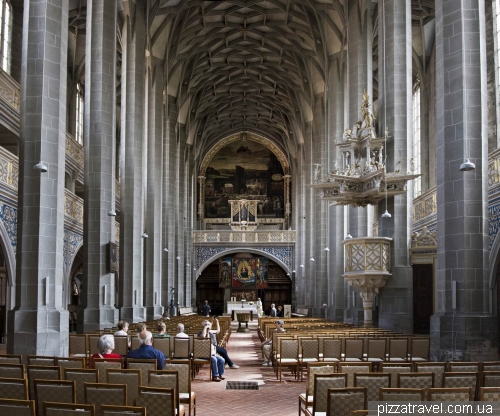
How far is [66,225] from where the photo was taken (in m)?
22.5

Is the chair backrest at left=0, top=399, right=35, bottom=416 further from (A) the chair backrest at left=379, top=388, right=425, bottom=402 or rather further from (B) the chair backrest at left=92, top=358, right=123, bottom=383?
(A) the chair backrest at left=379, top=388, right=425, bottom=402

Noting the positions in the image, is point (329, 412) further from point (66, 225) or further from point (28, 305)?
point (66, 225)

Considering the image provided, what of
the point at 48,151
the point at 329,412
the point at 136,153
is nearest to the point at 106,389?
the point at 329,412

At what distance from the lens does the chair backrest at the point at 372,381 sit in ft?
23.0

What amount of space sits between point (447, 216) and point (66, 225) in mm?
13924

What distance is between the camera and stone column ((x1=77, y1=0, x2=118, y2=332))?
19.7 metres

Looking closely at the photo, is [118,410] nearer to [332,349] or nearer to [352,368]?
[352,368]

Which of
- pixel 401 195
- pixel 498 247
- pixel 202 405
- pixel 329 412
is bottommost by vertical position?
pixel 202 405

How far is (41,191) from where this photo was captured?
14.3 metres

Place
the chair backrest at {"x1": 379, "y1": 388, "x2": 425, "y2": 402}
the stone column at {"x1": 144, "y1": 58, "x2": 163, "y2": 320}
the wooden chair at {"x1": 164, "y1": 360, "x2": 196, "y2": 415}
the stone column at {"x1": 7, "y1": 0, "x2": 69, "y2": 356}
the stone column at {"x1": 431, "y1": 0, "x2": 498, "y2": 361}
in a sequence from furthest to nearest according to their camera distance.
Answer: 1. the stone column at {"x1": 144, "y1": 58, "x2": 163, "y2": 320}
2. the stone column at {"x1": 7, "y1": 0, "x2": 69, "y2": 356}
3. the stone column at {"x1": 431, "y1": 0, "x2": 498, "y2": 361}
4. the wooden chair at {"x1": 164, "y1": 360, "x2": 196, "y2": 415}
5. the chair backrest at {"x1": 379, "y1": 388, "x2": 425, "y2": 402}

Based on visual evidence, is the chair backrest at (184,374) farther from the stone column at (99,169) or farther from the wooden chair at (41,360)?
the stone column at (99,169)

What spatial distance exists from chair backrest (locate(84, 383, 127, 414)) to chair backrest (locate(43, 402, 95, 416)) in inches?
35.3

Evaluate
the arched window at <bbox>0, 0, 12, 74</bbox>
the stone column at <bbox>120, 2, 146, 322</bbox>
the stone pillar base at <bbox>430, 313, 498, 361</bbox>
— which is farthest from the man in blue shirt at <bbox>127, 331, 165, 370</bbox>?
the arched window at <bbox>0, 0, 12, 74</bbox>

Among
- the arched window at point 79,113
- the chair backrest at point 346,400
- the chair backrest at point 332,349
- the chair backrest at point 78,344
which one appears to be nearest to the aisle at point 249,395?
the chair backrest at point 332,349
